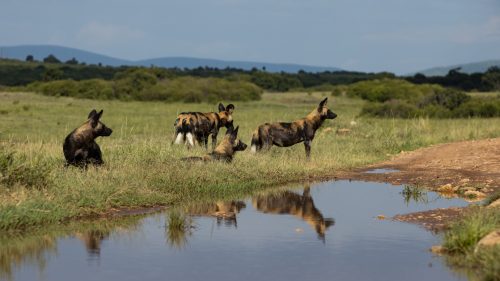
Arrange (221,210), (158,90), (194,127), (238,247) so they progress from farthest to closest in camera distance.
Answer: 1. (158,90)
2. (194,127)
3. (221,210)
4. (238,247)

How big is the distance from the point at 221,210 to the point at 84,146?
2721mm

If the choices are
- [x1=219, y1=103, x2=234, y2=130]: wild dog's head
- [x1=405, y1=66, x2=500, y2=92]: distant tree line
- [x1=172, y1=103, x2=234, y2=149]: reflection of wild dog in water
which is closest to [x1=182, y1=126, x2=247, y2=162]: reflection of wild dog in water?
[x1=172, y1=103, x2=234, y2=149]: reflection of wild dog in water

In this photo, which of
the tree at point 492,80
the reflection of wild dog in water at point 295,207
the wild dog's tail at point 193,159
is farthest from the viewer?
the tree at point 492,80

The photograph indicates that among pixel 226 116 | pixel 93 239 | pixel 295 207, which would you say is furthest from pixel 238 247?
pixel 226 116

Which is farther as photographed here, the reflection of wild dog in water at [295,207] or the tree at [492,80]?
the tree at [492,80]

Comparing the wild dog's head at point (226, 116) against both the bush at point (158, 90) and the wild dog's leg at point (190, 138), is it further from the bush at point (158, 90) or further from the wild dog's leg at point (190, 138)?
the bush at point (158, 90)

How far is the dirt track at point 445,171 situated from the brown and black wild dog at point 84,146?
188 inches

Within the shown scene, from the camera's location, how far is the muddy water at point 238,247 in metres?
7.39

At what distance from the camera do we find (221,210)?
10977 mm

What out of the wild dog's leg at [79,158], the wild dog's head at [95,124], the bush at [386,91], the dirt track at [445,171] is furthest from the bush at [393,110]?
the wild dog's leg at [79,158]

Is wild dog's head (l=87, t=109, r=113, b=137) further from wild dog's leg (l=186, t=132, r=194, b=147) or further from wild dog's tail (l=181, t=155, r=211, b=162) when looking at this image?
wild dog's leg (l=186, t=132, r=194, b=147)

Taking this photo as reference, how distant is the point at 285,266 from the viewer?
764 cm

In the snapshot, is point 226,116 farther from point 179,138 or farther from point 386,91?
point 386,91

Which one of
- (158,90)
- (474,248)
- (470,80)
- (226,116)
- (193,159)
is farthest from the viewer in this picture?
(470,80)
